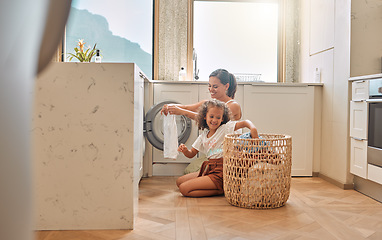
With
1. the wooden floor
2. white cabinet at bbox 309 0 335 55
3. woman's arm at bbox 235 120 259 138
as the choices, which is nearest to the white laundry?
the wooden floor

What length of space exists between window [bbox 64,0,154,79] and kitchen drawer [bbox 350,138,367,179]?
2197mm

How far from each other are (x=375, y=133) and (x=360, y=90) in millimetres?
377

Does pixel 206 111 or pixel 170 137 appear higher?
pixel 206 111

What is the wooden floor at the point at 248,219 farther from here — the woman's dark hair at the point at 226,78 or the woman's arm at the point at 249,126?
the woman's dark hair at the point at 226,78

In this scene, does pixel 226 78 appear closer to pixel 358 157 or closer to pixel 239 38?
pixel 358 157

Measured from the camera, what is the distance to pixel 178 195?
9.04 feet

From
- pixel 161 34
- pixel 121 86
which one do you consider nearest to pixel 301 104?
pixel 161 34

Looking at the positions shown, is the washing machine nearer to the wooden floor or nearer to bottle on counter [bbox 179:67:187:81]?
bottle on counter [bbox 179:67:187:81]

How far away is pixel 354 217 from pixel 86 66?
173 centimetres

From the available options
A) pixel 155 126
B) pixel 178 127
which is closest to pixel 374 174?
pixel 178 127

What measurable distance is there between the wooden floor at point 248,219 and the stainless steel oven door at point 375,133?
1.00 feet

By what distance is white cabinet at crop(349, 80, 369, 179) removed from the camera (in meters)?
2.78

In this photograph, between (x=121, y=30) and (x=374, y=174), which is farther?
(x=121, y=30)

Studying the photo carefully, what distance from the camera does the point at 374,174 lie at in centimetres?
265
